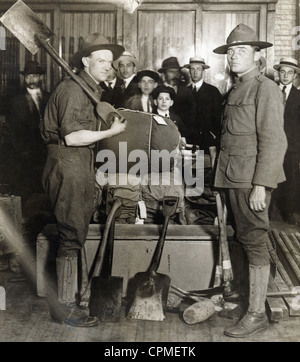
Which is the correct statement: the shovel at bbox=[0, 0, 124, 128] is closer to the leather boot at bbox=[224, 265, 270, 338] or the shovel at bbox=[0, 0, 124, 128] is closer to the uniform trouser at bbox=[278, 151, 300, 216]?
the leather boot at bbox=[224, 265, 270, 338]

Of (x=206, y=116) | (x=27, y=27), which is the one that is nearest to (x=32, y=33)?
(x=27, y=27)

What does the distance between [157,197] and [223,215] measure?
1046 mm

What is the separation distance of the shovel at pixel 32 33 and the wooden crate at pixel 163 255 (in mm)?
1188

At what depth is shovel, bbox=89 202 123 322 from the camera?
4391 millimetres

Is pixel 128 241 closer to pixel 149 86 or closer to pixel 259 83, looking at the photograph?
pixel 259 83

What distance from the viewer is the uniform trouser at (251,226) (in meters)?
4.06

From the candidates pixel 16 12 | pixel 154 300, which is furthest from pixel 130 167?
pixel 16 12

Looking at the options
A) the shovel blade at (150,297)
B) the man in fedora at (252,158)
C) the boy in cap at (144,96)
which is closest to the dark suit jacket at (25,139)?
the boy in cap at (144,96)

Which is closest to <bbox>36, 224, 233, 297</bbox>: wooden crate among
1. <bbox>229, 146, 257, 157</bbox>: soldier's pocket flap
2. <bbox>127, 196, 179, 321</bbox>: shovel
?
<bbox>127, 196, 179, 321</bbox>: shovel

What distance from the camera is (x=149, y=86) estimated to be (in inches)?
296

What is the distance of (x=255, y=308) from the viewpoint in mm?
4172

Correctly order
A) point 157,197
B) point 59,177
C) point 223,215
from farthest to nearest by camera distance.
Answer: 1. point 157,197
2. point 223,215
3. point 59,177

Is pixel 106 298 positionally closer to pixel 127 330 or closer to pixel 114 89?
pixel 127 330

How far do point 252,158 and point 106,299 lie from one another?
1702mm
